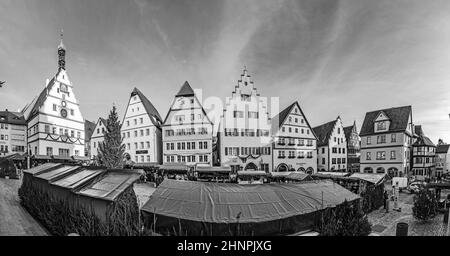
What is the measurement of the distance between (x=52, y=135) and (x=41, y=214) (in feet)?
83.8

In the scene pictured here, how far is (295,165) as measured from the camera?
27531mm

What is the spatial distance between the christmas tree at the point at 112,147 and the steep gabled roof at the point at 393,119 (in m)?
33.5

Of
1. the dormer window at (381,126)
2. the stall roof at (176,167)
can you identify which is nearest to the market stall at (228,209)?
the stall roof at (176,167)

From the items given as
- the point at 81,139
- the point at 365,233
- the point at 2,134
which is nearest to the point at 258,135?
the point at 365,233

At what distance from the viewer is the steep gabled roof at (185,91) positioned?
1021 inches

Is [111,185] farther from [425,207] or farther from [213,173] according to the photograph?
[425,207]

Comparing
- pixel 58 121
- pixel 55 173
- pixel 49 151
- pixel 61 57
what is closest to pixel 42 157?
pixel 49 151

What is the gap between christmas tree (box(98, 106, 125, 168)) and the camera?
17500 millimetres

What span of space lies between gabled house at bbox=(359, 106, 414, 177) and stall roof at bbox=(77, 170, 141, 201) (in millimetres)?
33084

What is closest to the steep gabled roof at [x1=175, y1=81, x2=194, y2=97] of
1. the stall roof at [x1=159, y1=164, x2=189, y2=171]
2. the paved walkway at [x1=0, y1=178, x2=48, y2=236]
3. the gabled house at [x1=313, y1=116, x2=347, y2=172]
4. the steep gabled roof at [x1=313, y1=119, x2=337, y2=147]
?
the stall roof at [x1=159, y1=164, x2=189, y2=171]

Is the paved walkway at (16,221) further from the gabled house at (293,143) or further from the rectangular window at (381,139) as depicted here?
the rectangular window at (381,139)
